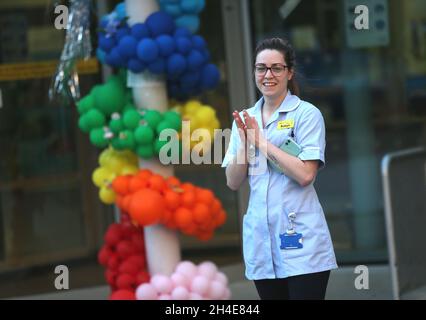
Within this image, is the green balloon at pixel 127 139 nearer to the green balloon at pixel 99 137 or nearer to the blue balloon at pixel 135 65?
the green balloon at pixel 99 137

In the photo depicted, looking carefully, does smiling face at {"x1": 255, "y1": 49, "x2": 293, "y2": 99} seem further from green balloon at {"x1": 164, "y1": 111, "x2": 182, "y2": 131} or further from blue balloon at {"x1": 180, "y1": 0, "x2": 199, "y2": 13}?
blue balloon at {"x1": 180, "y1": 0, "x2": 199, "y2": 13}

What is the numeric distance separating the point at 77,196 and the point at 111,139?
87.6 inches

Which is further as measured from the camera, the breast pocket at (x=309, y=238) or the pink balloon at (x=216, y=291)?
the pink balloon at (x=216, y=291)

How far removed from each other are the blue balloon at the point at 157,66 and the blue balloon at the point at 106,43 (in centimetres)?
28

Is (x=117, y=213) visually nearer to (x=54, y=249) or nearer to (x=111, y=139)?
(x=54, y=249)

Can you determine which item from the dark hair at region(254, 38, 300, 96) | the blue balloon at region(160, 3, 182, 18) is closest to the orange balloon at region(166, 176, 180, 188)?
the blue balloon at region(160, 3, 182, 18)

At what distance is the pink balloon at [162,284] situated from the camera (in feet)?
18.1

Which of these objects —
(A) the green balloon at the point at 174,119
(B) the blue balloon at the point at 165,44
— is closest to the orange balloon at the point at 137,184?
(A) the green balloon at the point at 174,119

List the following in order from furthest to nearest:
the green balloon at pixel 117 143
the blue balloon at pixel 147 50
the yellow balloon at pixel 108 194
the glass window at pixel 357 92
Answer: the glass window at pixel 357 92, the yellow balloon at pixel 108 194, the green balloon at pixel 117 143, the blue balloon at pixel 147 50

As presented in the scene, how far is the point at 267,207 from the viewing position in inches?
132

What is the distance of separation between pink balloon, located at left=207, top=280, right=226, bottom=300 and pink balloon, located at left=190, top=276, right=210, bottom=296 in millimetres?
43

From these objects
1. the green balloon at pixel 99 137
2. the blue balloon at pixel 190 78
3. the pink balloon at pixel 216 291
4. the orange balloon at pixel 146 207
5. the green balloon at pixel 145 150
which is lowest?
the pink balloon at pixel 216 291

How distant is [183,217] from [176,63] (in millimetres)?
907
